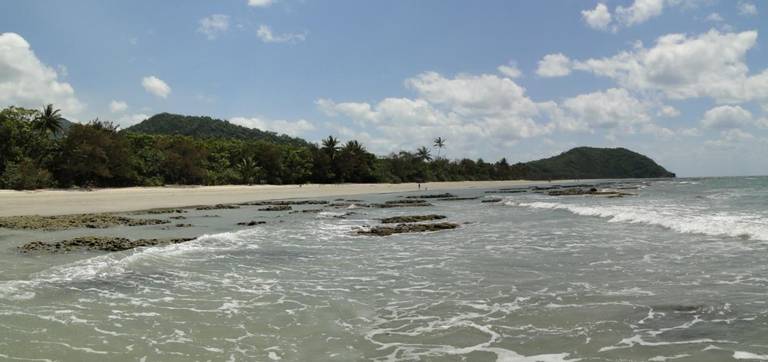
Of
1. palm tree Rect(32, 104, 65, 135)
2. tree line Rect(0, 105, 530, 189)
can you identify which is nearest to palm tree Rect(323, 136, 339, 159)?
tree line Rect(0, 105, 530, 189)

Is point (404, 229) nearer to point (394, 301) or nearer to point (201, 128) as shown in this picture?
point (394, 301)

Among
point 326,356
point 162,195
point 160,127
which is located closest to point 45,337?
point 326,356

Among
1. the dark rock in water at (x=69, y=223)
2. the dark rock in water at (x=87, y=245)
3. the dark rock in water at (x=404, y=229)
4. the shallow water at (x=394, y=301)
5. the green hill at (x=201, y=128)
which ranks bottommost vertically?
the shallow water at (x=394, y=301)

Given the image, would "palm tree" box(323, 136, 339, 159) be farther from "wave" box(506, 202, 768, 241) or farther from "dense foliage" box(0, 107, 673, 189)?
"wave" box(506, 202, 768, 241)

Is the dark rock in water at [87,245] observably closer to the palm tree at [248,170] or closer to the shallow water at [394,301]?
the shallow water at [394,301]

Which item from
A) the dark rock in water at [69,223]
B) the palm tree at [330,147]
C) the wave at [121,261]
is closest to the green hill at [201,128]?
the palm tree at [330,147]

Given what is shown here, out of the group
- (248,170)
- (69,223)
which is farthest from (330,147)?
(69,223)

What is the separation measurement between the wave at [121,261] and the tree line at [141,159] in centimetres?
3569

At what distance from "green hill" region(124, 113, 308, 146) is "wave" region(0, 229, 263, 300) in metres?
123

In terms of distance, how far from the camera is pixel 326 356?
613 centimetres

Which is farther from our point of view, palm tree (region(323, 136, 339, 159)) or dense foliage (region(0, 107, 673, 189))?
palm tree (region(323, 136, 339, 159))

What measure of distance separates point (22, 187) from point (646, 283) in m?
48.5

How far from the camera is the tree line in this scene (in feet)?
154

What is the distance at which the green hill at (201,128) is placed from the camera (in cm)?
14075
